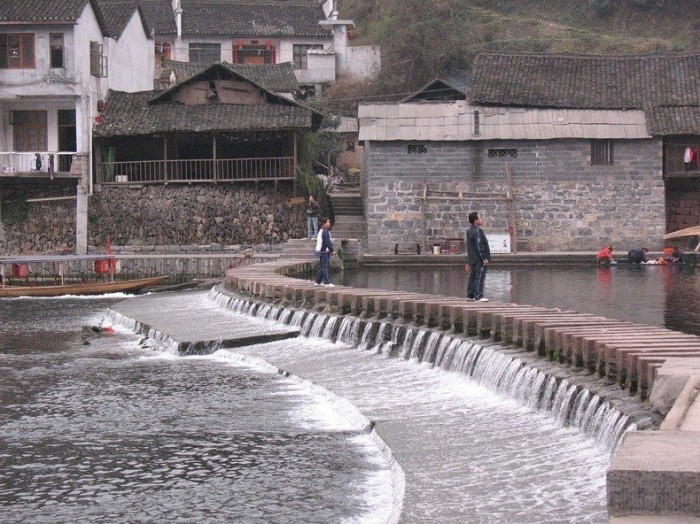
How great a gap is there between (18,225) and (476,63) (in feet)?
53.4

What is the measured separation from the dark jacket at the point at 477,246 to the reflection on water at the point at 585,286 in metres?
2.66

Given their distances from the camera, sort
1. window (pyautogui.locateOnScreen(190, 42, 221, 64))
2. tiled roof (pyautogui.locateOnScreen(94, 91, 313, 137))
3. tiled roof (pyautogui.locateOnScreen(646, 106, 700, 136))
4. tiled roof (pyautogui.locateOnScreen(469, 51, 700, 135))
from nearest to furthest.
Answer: tiled roof (pyautogui.locateOnScreen(646, 106, 700, 136))
tiled roof (pyautogui.locateOnScreen(469, 51, 700, 135))
tiled roof (pyautogui.locateOnScreen(94, 91, 313, 137))
window (pyautogui.locateOnScreen(190, 42, 221, 64))

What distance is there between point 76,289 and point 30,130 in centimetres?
1243

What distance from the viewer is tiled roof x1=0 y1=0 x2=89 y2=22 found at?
41.2 meters

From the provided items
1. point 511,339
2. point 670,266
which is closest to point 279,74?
point 670,266

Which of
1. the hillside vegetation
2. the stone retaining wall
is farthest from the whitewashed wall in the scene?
the hillside vegetation

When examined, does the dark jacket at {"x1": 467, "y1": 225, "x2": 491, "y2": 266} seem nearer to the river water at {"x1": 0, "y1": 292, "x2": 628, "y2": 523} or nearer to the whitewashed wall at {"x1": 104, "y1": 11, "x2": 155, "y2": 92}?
the river water at {"x1": 0, "y1": 292, "x2": 628, "y2": 523}

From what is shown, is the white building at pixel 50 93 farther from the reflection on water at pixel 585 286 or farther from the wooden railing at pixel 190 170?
the reflection on water at pixel 585 286

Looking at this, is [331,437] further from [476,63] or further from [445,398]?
[476,63]

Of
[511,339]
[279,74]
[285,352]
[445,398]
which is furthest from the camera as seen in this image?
[279,74]

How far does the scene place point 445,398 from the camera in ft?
45.4

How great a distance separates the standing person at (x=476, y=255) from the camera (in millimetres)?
19250

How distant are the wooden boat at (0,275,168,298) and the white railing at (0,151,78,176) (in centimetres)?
948

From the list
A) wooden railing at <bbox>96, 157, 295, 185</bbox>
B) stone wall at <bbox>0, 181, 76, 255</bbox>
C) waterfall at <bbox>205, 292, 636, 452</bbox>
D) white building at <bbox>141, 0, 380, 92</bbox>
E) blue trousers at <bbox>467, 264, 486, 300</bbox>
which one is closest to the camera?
waterfall at <bbox>205, 292, 636, 452</bbox>
